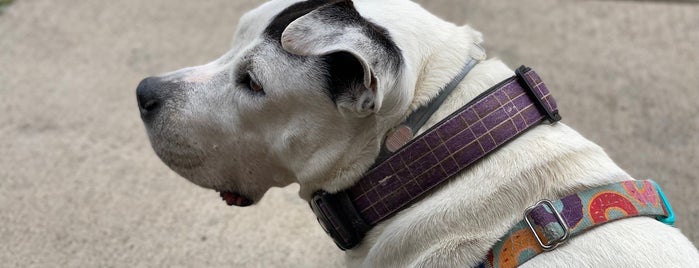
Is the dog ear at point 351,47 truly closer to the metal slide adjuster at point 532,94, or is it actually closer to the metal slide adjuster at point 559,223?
the metal slide adjuster at point 532,94

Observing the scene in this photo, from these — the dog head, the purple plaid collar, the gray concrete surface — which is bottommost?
the gray concrete surface

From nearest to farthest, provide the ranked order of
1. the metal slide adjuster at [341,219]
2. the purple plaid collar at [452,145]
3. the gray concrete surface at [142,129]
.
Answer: the purple plaid collar at [452,145] → the metal slide adjuster at [341,219] → the gray concrete surface at [142,129]

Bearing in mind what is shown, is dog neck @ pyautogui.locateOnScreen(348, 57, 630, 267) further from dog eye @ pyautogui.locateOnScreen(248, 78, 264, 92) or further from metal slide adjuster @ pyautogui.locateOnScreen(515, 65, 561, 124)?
dog eye @ pyautogui.locateOnScreen(248, 78, 264, 92)

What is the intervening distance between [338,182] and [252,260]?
139 cm

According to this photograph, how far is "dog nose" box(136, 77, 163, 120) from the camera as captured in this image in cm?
219

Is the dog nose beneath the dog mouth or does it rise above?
above

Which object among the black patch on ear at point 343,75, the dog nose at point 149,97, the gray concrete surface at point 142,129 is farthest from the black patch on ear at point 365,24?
the gray concrete surface at point 142,129

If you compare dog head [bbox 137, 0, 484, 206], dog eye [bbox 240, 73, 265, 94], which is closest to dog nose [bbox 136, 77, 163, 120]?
dog head [bbox 137, 0, 484, 206]

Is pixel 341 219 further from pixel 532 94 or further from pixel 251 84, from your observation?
pixel 532 94

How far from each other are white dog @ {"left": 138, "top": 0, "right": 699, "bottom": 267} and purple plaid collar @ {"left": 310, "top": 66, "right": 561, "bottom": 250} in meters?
0.05

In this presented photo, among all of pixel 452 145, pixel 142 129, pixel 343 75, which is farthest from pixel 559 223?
pixel 142 129

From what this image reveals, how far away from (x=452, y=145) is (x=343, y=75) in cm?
36

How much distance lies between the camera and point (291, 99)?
6.48 ft

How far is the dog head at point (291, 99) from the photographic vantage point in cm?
176
